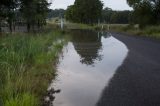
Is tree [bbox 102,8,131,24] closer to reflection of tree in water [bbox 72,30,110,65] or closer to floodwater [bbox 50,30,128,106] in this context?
reflection of tree in water [bbox 72,30,110,65]

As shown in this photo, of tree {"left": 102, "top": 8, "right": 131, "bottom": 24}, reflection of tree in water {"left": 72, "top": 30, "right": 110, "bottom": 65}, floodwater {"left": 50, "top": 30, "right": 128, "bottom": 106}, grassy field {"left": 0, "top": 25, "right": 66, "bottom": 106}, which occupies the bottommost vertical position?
tree {"left": 102, "top": 8, "right": 131, "bottom": 24}

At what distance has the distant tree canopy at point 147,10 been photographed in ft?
164

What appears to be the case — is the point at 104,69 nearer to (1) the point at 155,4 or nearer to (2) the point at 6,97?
(2) the point at 6,97

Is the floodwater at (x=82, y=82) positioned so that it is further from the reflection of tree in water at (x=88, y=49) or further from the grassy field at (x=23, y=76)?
the reflection of tree in water at (x=88, y=49)

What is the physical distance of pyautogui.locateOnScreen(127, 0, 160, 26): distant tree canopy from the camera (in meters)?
50.1

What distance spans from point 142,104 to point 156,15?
45582 mm

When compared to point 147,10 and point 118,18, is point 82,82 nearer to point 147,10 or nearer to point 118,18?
point 147,10

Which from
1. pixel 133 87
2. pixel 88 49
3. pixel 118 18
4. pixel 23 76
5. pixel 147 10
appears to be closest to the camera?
pixel 133 87

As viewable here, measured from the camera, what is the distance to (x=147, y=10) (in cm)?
5075

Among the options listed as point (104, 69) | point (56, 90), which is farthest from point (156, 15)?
point (56, 90)

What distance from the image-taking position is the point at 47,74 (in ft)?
36.1

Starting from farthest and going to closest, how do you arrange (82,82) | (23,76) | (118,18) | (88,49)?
(118,18) → (88,49) → (82,82) → (23,76)

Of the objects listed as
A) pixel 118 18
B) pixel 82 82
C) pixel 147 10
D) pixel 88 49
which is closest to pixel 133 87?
pixel 82 82

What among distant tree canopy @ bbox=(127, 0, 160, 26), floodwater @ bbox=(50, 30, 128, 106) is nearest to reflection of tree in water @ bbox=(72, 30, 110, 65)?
floodwater @ bbox=(50, 30, 128, 106)
